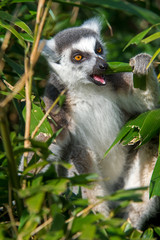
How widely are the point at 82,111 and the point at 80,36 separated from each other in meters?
0.75

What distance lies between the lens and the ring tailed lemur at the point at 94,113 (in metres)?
3.43

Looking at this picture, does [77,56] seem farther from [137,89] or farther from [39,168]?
[39,168]

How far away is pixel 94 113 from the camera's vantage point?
141 inches

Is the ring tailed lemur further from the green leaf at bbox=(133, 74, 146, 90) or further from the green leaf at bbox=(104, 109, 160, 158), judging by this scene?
the green leaf at bbox=(104, 109, 160, 158)

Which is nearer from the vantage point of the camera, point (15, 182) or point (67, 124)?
point (15, 182)

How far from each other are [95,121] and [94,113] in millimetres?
78

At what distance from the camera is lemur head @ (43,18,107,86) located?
11.4 ft

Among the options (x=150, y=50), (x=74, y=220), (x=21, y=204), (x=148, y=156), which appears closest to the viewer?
(x=74, y=220)

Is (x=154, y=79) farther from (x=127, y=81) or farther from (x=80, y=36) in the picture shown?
(x=80, y=36)

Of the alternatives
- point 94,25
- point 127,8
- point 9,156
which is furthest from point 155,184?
point 94,25

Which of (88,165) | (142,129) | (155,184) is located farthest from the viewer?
(88,165)

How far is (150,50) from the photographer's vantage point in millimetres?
4898

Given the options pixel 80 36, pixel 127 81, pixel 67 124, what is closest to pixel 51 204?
pixel 67 124

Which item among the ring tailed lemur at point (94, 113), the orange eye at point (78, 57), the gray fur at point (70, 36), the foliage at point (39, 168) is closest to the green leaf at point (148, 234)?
the foliage at point (39, 168)
